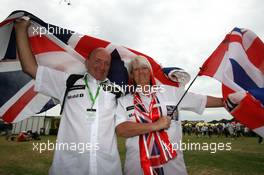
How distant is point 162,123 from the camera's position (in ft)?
10.1

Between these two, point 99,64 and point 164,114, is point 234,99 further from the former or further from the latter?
point 99,64

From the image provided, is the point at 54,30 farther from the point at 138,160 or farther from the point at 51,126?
the point at 51,126

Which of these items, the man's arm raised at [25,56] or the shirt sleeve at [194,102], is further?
the shirt sleeve at [194,102]

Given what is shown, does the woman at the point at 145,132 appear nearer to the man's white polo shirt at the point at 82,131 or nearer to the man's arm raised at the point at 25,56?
the man's white polo shirt at the point at 82,131

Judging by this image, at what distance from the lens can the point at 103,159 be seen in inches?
116

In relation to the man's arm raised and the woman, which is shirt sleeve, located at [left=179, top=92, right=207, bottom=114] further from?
the man's arm raised

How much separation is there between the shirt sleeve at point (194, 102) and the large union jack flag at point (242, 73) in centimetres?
30

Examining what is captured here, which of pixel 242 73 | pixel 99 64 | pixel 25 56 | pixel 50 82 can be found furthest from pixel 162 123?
pixel 25 56

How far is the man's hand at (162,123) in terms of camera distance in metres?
3.05

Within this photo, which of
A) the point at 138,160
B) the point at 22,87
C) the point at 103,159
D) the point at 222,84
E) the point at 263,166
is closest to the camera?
the point at 103,159

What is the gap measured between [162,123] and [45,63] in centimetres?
181

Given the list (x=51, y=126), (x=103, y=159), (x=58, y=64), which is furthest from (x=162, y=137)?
(x=51, y=126)

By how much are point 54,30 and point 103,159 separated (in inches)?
75.3

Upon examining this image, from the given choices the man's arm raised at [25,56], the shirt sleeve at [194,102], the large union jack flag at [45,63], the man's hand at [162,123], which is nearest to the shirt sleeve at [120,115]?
the man's hand at [162,123]
